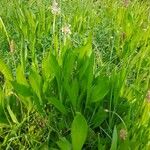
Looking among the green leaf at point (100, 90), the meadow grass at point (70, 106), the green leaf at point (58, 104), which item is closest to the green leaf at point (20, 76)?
the meadow grass at point (70, 106)

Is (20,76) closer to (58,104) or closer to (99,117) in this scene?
(58,104)

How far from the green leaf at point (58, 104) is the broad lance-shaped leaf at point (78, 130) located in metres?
0.17

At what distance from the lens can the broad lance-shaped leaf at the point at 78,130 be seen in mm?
1294

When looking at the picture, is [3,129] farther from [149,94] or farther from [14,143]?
[149,94]

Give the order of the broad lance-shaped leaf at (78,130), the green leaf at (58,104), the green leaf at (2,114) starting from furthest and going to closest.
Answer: the green leaf at (2,114) < the green leaf at (58,104) < the broad lance-shaped leaf at (78,130)

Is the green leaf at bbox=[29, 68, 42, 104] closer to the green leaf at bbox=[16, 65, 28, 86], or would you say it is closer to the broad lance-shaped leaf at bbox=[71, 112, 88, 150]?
the green leaf at bbox=[16, 65, 28, 86]

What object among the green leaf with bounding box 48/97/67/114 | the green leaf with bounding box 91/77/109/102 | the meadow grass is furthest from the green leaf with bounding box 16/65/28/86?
the green leaf with bounding box 91/77/109/102

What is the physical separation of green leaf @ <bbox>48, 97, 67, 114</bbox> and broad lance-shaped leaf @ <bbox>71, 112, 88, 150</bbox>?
0.56 ft

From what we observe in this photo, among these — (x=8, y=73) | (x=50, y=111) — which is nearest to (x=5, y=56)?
(x=8, y=73)

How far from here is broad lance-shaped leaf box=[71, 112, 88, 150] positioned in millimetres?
1294

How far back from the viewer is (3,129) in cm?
161

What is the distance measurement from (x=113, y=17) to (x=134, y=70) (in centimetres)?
77

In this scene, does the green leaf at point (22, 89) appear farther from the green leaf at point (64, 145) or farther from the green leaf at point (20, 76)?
the green leaf at point (64, 145)

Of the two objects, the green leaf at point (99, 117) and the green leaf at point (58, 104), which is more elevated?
the green leaf at point (58, 104)
